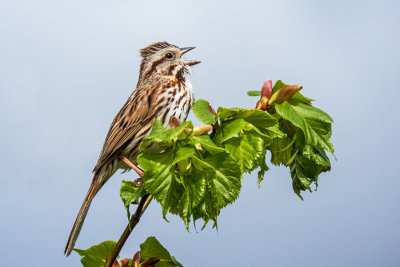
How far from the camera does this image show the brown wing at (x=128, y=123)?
17.6ft

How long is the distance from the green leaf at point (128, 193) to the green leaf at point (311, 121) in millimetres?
838

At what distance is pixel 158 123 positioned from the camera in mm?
2631

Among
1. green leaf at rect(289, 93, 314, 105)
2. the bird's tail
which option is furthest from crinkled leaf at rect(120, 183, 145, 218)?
the bird's tail

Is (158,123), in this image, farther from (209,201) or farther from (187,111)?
(187,111)

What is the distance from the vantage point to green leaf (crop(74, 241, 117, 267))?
320 centimetres

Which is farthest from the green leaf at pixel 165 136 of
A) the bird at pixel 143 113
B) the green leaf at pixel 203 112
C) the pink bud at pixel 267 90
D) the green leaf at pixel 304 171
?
the bird at pixel 143 113

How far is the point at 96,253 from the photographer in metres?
3.21

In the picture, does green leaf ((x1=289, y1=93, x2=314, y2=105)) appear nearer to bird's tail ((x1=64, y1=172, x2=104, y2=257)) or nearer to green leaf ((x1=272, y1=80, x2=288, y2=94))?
green leaf ((x1=272, y1=80, x2=288, y2=94))

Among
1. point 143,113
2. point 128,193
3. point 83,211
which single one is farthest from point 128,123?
point 128,193

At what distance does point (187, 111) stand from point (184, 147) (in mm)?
3188

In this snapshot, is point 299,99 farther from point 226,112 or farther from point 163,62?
point 163,62

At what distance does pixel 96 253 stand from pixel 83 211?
1.95 meters

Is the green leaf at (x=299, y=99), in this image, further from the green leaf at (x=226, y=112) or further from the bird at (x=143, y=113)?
the bird at (x=143, y=113)

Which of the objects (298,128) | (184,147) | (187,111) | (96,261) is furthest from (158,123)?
(187,111)
